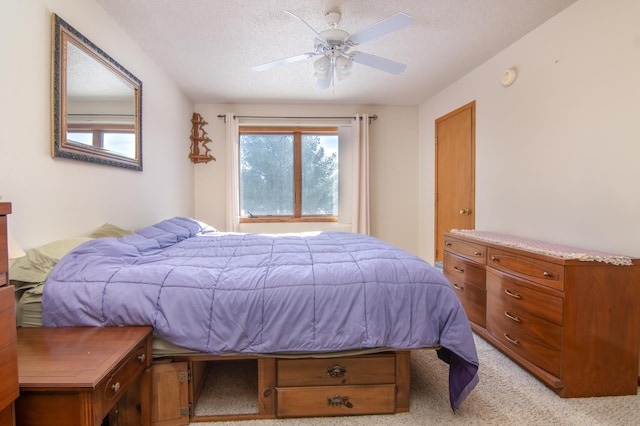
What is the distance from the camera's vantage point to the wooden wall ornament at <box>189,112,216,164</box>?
393 cm

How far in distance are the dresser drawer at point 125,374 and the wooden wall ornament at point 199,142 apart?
3043mm

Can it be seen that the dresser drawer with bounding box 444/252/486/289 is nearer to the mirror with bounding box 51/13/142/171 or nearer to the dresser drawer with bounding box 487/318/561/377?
the dresser drawer with bounding box 487/318/561/377

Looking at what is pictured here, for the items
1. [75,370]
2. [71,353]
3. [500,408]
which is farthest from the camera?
[500,408]

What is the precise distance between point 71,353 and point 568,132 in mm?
3015

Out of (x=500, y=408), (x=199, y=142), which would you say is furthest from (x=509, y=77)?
(x=199, y=142)

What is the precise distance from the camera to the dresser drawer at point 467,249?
2293 mm

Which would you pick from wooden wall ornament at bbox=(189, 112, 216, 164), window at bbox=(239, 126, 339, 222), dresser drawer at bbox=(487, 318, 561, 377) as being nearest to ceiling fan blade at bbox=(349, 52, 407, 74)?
window at bbox=(239, 126, 339, 222)

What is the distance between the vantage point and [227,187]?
399 cm

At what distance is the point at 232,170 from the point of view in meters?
3.97

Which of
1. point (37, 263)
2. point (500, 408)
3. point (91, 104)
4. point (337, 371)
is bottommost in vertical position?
point (500, 408)

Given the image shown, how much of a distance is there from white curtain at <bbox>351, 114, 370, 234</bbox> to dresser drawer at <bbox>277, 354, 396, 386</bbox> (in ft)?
8.72

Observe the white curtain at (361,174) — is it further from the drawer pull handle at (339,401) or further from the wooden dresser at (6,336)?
the wooden dresser at (6,336)

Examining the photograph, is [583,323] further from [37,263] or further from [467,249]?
[37,263]

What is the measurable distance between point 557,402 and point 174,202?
11.7ft
